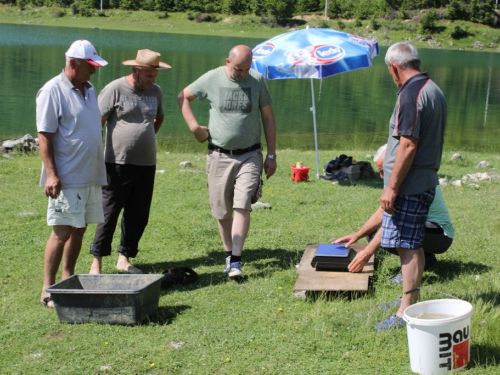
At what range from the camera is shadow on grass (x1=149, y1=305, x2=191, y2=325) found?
197 inches

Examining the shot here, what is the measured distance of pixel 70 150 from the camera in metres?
5.17

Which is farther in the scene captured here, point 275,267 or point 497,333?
point 275,267

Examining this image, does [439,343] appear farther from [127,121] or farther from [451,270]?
[127,121]

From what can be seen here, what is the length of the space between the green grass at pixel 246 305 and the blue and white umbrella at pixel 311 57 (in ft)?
8.37

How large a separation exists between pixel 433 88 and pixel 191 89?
8.61 feet

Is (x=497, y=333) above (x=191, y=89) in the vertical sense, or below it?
below

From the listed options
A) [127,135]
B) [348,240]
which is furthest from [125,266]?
[348,240]

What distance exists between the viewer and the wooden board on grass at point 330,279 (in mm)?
5352

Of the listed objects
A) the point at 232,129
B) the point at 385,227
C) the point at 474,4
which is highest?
the point at 474,4

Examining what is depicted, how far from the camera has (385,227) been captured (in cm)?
458

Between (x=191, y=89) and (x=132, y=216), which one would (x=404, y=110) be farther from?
(x=132, y=216)

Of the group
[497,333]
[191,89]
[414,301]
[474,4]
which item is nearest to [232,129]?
[191,89]

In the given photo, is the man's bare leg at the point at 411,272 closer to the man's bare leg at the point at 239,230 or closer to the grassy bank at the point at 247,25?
the man's bare leg at the point at 239,230

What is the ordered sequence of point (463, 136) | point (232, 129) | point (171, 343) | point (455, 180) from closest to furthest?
point (171, 343) → point (232, 129) → point (455, 180) → point (463, 136)
